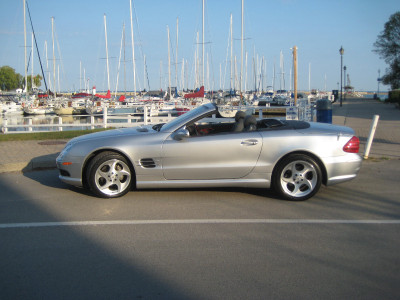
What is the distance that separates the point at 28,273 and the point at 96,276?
652 mm

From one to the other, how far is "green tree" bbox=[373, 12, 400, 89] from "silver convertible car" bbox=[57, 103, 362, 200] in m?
46.1

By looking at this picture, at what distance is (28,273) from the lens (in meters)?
3.93

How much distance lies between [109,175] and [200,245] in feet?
7.95

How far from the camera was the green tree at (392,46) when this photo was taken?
155 feet

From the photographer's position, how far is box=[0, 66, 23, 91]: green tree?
10225 centimetres

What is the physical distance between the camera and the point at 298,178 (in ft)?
21.0

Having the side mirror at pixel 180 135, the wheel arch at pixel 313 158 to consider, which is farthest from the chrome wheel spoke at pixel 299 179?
the side mirror at pixel 180 135

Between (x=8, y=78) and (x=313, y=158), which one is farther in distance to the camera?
(x=8, y=78)

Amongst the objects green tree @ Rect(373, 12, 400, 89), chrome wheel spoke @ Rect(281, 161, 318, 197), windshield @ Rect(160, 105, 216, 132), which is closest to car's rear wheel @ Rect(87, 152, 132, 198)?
windshield @ Rect(160, 105, 216, 132)

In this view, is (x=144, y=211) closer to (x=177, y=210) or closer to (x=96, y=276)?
(x=177, y=210)

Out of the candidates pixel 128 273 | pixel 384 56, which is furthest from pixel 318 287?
pixel 384 56

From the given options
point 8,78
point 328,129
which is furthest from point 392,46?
point 8,78

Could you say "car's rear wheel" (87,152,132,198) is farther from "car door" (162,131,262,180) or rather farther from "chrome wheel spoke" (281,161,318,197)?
"chrome wheel spoke" (281,161,318,197)

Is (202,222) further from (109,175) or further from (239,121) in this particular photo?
(239,121)
